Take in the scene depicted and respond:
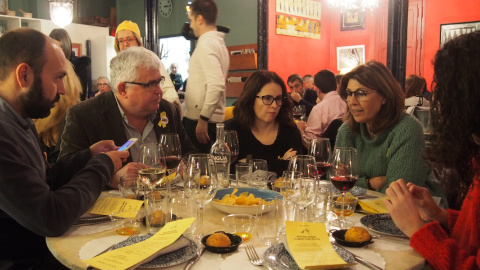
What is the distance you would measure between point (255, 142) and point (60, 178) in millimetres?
1388

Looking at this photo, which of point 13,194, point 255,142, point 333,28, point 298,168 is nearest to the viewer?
point 13,194

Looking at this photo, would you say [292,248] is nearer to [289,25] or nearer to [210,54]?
[210,54]

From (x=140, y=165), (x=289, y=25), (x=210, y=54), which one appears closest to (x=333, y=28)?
(x=289, y=25)

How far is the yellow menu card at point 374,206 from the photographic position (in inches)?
66.2

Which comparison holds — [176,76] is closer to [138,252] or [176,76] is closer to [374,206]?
[374,206]

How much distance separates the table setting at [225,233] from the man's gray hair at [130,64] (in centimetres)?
97

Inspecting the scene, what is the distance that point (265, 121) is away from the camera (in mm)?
3029

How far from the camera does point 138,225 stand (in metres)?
1.50

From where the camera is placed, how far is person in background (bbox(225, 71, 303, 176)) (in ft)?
9.83

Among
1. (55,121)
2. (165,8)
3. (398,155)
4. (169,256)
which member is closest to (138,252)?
(169,256)

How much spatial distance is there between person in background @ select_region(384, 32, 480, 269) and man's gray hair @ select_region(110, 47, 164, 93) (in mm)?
1619

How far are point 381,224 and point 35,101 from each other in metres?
1.42

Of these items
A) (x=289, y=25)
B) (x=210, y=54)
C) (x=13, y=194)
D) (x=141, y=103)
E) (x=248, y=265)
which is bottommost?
(x=248, y=265)

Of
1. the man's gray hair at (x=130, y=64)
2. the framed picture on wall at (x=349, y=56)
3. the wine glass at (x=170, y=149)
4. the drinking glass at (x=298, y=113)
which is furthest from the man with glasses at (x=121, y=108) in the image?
the framed picture on wall at (x=349, y=56)
